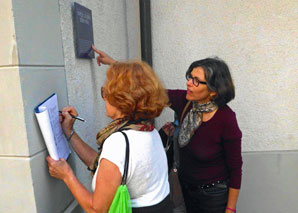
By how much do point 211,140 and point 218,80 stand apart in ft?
1.50

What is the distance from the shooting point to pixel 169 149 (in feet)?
7.13

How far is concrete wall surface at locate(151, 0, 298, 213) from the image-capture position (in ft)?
9.12

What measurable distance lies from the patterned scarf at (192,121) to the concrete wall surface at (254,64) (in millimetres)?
1068

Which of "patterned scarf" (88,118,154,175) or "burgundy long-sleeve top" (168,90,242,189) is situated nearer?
"patterned scarf" (88,118,154,175)

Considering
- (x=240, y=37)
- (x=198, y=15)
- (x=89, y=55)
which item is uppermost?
(x=198, y=15)

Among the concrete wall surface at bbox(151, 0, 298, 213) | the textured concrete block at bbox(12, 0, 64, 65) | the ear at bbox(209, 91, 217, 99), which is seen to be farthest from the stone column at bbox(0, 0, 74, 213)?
the concrete wall surface at bbox(151, 0, 298, 213)

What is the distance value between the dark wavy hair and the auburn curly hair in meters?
0.72

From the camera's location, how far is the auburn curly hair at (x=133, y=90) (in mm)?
1182

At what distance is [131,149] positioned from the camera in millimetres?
1142

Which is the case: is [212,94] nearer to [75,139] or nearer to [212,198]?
[212,198]

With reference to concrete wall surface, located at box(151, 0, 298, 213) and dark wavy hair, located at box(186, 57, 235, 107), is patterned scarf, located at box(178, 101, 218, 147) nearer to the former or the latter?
dark wavy hair, located at box(186, 57, 235, 107)

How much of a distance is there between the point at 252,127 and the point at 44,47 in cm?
248

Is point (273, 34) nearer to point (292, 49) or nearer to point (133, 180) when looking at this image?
point (292, 49)

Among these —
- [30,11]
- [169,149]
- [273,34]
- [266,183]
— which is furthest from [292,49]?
[30,11]
